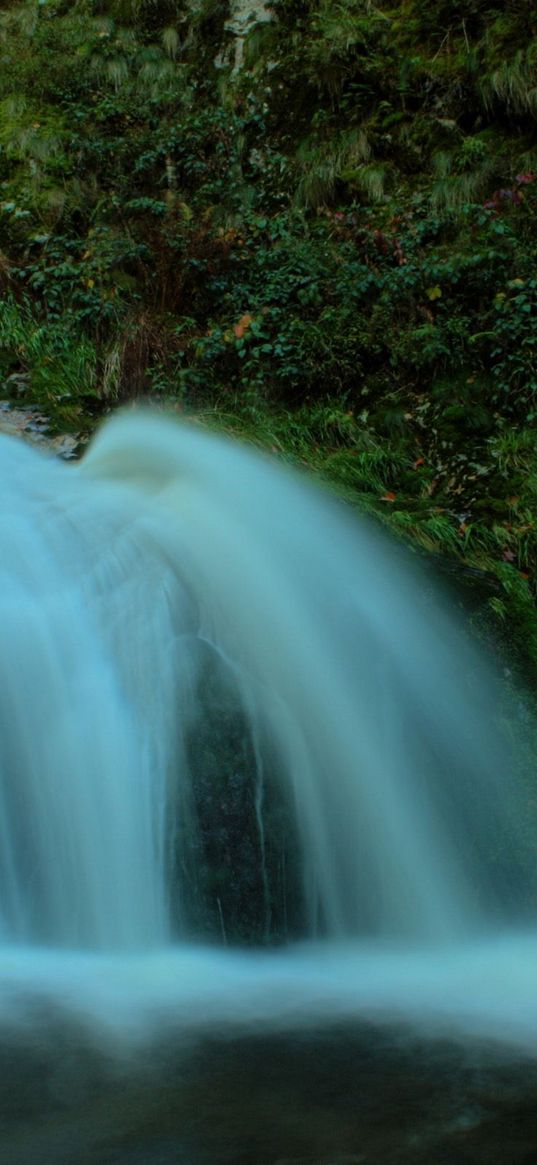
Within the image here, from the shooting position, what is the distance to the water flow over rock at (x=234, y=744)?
386 centimetres

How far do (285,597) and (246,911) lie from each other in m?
1.35

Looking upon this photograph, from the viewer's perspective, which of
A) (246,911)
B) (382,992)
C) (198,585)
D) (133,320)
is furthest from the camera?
(133,320)

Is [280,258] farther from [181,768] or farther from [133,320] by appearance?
[181,768]

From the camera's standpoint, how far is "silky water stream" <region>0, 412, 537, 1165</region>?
2814 millimetres

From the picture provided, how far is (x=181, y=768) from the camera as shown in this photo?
3.99 meters

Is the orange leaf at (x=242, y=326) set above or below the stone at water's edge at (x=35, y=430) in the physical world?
above

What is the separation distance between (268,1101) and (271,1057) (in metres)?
0.25

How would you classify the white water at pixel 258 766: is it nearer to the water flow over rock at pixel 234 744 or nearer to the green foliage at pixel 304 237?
the water flow over rock at pixel 234 744

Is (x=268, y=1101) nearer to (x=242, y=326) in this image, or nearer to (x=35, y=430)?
(x=35, y=430)

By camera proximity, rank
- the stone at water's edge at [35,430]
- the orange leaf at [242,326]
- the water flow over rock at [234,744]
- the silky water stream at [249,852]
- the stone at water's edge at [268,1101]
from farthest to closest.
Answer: the orange leaf at [242,326]
the stone at water's edge at [35,430]
the water flow over rock at [234,744]
the silky water stream at [249,852]
the stone at water's edge at [268,1101]

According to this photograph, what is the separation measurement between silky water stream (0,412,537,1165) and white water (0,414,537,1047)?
10mm

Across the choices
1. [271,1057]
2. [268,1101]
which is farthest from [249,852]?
[268,1101]

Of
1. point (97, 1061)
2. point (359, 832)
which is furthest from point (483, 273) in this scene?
point (97, 1061)

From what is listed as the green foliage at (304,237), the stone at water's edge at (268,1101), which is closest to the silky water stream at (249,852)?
the stone at water's edge at (268,1101)
